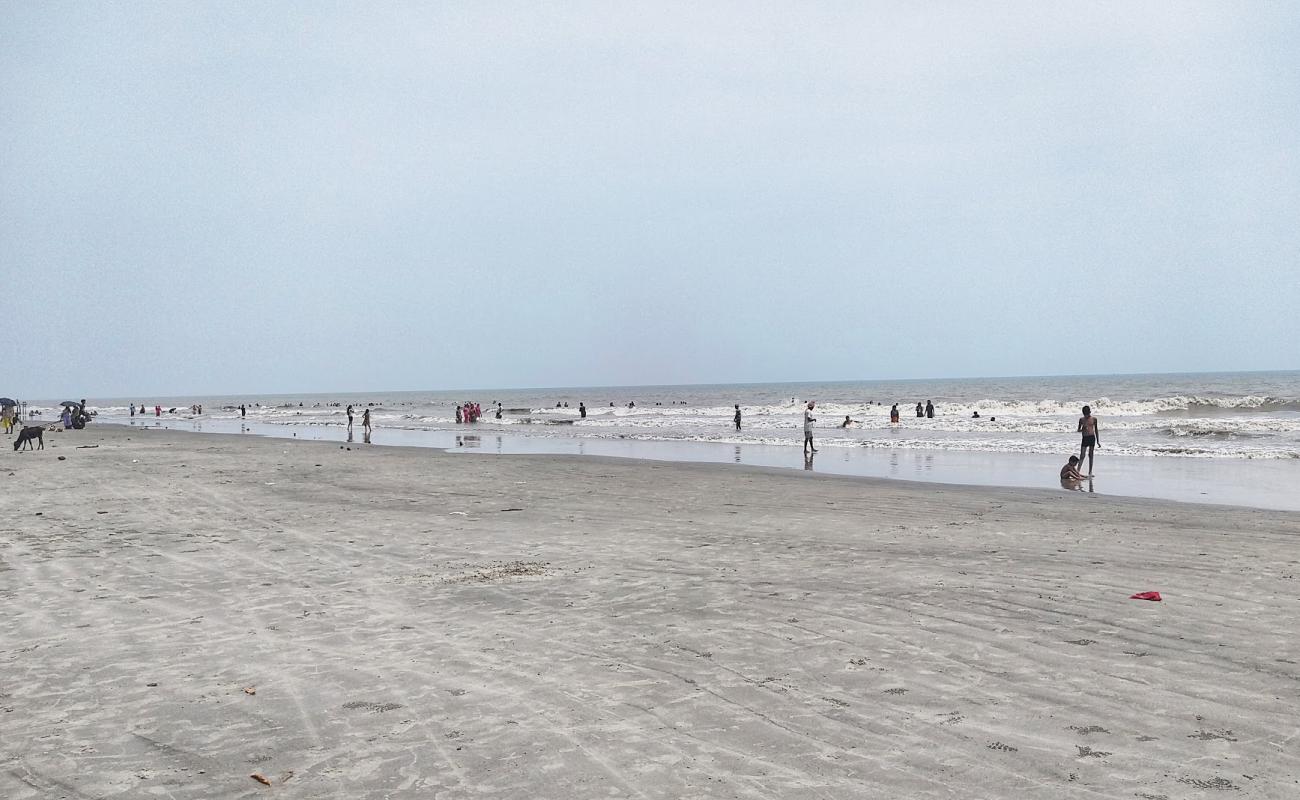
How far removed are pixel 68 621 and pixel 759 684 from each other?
245 inches

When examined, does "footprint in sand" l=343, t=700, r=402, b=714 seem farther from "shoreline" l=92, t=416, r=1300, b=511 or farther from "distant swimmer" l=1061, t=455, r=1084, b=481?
"distant swimmer" l=1061, t=455, r=1084, b=481

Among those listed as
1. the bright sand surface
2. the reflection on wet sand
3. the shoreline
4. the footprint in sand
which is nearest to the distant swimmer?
the reflection on wet sand

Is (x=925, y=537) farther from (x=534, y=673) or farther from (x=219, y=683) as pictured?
(x=219, y=683)

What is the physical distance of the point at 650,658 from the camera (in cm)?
664

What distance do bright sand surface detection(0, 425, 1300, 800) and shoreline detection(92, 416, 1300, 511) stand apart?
5.03 m

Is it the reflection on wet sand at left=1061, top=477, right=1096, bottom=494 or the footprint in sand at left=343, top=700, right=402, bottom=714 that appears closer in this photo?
the footprint in sand at left=343, top=700, right=402, bottom=714

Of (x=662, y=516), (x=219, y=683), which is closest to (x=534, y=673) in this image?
(x=219, y=683)

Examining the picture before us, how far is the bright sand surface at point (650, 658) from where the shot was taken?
4648mm

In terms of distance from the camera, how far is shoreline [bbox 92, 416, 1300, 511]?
1878 cm

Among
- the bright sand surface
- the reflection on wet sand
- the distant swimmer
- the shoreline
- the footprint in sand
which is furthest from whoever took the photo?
the distant swimmer

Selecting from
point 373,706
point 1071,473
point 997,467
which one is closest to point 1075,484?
point 1071,473

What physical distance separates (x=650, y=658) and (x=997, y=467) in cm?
2123

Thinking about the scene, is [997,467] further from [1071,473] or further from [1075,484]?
[1075,484]

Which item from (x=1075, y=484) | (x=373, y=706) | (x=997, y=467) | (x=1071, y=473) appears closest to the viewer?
(x=373, y=706)
